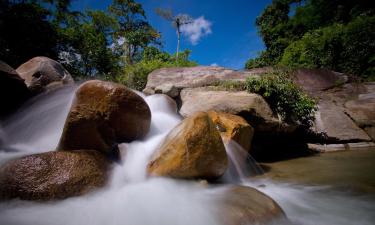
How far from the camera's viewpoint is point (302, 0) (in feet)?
78.1

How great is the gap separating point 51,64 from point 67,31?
10298 mm

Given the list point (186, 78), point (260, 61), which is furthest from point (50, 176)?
point (260, 61)

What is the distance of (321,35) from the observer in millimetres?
16500

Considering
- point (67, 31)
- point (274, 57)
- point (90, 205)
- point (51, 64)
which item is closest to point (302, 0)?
point (274, 57)

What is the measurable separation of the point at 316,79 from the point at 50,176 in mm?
11884

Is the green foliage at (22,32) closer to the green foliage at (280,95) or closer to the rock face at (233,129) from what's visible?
the green foliage at (280,95)

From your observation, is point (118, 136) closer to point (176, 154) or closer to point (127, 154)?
point (127, 154)

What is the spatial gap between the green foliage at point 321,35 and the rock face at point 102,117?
1343 cm

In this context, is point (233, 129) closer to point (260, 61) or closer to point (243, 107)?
point (243, 107)

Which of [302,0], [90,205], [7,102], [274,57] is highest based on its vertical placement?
[302,0]

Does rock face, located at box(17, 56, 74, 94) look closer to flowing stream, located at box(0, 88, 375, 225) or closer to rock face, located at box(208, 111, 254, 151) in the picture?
flowing stream, located at box(0, 88, 375, 225)

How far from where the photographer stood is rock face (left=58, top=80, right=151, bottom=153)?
410cm

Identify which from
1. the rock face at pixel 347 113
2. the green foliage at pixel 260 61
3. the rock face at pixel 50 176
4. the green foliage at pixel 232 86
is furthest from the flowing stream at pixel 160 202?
the green foliage at pixel 260 61

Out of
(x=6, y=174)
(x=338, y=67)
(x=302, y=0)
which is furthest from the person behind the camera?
(x=302, y=0)
